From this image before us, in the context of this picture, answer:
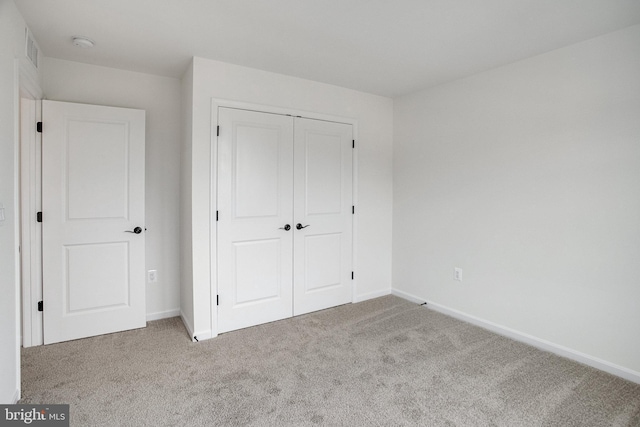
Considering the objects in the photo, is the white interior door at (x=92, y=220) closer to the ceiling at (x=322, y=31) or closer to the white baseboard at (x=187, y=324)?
the white baseboard at (x=187, y=324)

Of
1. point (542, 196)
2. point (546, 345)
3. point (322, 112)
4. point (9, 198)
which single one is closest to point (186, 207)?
point (9, 198)

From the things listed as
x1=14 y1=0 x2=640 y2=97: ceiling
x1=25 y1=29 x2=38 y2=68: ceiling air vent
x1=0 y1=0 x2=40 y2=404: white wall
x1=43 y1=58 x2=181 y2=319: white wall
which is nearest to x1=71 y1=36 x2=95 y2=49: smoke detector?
x1=14 y1=0 x2=640 y2=97: ceiling

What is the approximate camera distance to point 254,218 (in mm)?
3121

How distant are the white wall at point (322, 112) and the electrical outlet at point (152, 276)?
0.68 metres

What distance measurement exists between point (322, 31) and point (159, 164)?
2.01m

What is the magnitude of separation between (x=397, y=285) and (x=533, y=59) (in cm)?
266

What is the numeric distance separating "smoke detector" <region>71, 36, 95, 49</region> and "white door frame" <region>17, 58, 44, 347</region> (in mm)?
505

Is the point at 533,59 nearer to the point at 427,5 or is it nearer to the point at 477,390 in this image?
the point at 427,5

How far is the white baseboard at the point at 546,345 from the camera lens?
2.28 metres

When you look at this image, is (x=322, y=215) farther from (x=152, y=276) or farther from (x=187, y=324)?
(x=152, y=276)

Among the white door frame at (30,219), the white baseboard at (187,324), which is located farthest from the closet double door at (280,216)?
the white door frame at (30,219)

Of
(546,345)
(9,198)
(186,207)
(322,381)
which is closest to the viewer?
(9,198)

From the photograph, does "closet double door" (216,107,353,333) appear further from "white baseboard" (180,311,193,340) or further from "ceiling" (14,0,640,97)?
"ceiling" (14,0,640,97)

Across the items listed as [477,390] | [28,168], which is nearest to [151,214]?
[28,168]
